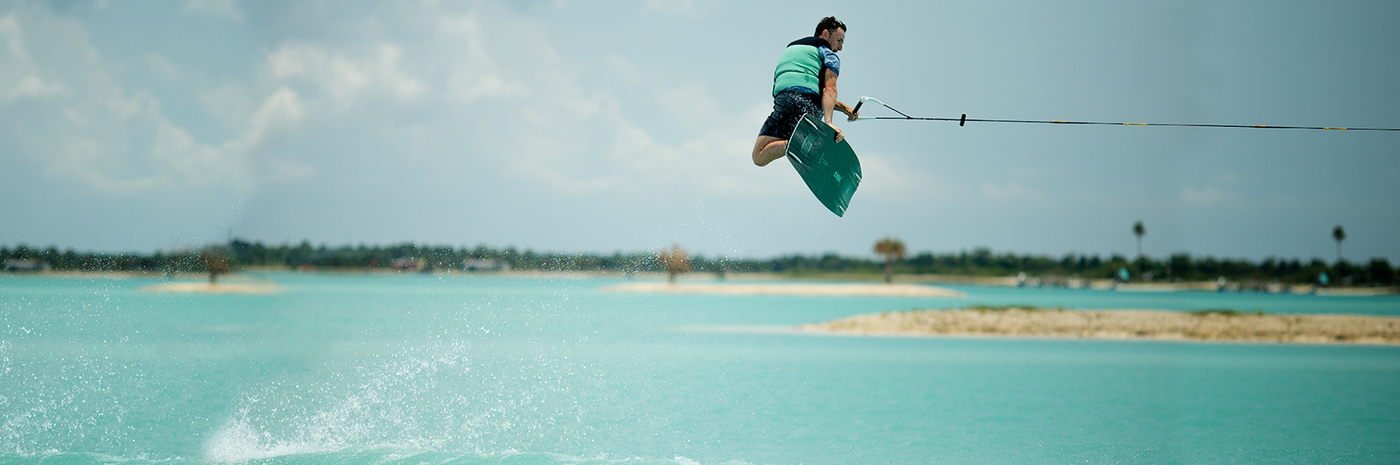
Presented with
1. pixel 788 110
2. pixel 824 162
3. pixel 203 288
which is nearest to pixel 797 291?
pixel 203 288

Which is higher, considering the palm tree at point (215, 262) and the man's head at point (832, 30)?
the man's head at point (832, 30)

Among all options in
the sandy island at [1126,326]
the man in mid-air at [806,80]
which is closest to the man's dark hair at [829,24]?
the man in mid-air at [806,80]

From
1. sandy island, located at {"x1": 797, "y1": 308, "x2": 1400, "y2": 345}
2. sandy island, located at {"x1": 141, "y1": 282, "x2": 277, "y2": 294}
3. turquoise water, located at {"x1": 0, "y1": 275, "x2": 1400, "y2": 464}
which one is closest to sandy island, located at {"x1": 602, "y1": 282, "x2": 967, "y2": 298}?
sandy island, located at {"x1": 141, "y1": 282, "x2": 277, "y2": 294}

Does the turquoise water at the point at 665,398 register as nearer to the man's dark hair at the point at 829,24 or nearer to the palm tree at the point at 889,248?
the man's dark hair at the point at 829,24

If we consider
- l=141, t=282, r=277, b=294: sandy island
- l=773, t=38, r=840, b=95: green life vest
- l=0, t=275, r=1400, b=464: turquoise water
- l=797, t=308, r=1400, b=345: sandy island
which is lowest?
l=0, t=275, r=1400, b=464: turquoise water

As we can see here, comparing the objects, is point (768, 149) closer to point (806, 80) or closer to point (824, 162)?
point (824, 162)

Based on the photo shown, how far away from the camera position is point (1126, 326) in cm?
3631

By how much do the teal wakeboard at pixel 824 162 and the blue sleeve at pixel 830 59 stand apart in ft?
1.33

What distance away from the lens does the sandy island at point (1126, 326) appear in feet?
115

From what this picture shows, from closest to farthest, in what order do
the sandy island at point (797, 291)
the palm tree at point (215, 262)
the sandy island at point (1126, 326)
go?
the sandy island at point (1126, 326)
the palm tree at point (215, 262)
the sandy island at point (797, 291)

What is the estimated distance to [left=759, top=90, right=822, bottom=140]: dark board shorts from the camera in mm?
7871

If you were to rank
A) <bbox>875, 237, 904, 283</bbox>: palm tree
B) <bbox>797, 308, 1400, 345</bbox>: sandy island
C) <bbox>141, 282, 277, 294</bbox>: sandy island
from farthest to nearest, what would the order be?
Result: <bbox>875, 237, 904, 283</bbox>: palm tree → <bbox>141, 282, 277, 294</bbox>: sandy island → <bbox>797, 308, 1400, 345</bbox>: sandy island

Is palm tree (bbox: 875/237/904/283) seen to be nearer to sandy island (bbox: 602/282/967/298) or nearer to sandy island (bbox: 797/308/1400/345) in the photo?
sandy island (bbox: 602/282/967/298)

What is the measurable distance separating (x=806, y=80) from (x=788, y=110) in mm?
279
